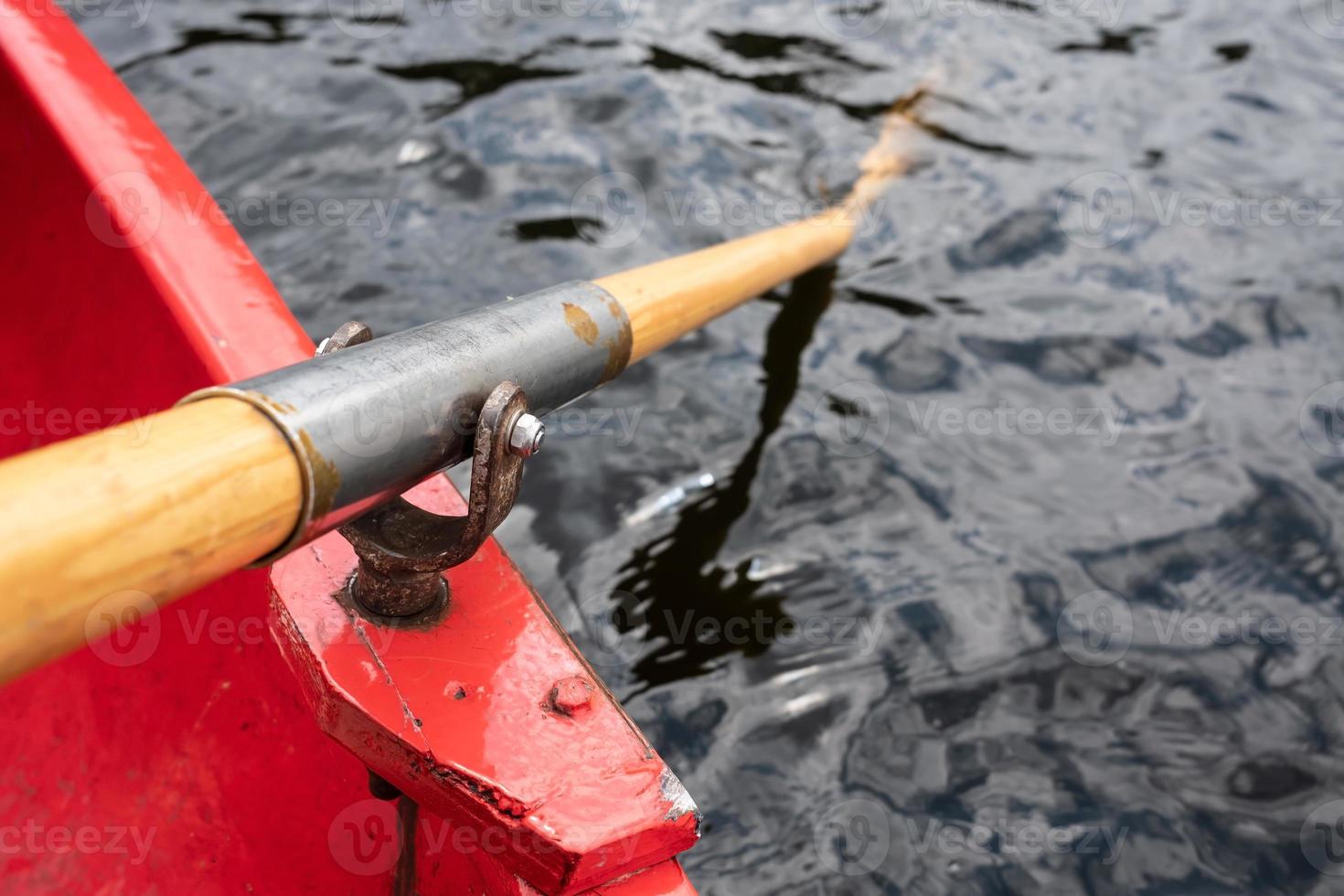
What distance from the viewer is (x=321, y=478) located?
94 centimetres

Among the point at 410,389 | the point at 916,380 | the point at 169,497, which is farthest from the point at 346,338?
the point at 916,380

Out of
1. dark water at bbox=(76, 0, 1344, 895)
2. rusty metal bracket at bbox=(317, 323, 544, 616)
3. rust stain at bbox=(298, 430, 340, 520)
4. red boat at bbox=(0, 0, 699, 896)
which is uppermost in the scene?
rust stain at bbox=(298, 430, 340, 520)

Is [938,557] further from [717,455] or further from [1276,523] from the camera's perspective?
[1276,523]

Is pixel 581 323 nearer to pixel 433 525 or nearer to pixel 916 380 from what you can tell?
pixel 433 525

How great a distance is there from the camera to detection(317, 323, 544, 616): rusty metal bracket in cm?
113

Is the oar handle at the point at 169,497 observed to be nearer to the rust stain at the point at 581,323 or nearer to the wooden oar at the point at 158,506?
the wooden oar at the point at 158,506

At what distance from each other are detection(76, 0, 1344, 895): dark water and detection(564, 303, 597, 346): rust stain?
1.21 m

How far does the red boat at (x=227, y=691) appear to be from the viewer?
124cm

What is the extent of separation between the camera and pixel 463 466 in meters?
2.88

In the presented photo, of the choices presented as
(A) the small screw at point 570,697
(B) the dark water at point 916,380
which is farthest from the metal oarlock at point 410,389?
(B) the dark water at point 916,380

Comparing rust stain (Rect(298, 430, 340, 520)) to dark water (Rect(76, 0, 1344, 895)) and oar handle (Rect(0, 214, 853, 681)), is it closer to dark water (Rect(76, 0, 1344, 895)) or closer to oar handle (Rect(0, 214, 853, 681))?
oar handle (Rect(0, 214, 853, 681))

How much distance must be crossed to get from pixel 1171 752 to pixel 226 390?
212 cm

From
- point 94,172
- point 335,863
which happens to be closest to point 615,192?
point 94,172

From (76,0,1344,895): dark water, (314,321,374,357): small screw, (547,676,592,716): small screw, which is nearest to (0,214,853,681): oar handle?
(314,321,374,357): small screw
